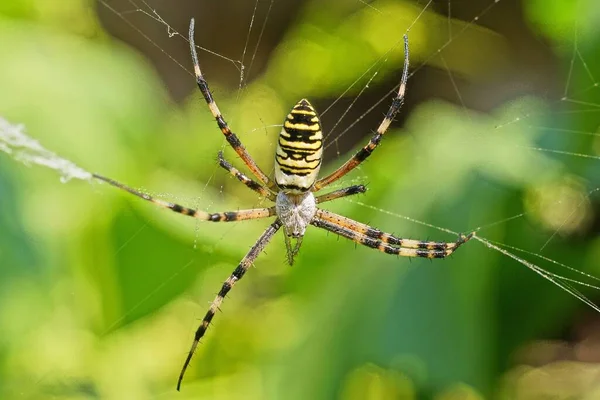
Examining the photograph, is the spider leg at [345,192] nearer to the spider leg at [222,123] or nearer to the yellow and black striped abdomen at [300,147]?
the yellow and black striped abdomen at [300,147]

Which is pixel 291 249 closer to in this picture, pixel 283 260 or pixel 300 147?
pixel 283 260

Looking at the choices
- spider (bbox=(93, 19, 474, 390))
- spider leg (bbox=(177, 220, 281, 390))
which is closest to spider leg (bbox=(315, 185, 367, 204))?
spider (bbox=(93, 19, 474, 390))

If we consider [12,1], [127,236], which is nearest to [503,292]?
[127,236]

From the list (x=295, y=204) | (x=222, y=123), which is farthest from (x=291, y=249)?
(x=222, y=123)

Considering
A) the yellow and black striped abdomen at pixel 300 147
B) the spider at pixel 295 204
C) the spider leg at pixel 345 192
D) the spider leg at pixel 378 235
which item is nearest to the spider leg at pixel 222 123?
the spider at pixel 295 204

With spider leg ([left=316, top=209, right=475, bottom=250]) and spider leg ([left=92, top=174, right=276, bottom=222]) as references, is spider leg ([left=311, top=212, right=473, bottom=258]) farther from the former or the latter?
spider leg ([left=92, top=174, right=276, bottom=222])
